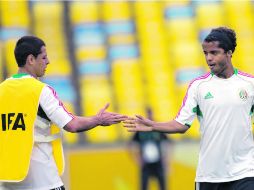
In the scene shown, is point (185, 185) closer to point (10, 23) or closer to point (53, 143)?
point (10, 23)

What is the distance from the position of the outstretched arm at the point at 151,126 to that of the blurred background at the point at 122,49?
25.3 ft

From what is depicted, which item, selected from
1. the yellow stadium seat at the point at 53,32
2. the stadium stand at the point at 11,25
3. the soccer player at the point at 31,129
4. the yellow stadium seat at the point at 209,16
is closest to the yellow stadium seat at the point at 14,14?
the stadium stand at the point at 11,25

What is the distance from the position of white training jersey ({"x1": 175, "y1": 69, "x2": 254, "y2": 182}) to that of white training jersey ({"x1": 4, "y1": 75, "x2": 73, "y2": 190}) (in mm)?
1154

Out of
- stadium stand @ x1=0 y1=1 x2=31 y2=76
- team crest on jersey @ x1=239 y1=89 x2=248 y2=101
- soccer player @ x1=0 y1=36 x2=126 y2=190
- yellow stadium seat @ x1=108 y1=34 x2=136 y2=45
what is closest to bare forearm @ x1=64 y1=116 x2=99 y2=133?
soccer player @ x1=0 y1=36 x2=126 y2=190

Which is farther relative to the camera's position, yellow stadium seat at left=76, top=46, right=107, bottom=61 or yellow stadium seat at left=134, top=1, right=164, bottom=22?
yellow stadium seat at left=134, top=1, right=164, bottom=22

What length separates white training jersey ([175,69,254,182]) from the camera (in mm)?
6188

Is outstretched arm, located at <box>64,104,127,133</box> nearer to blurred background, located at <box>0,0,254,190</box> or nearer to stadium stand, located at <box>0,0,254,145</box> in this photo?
blurred background, located at <box>0,0,254,190</box>

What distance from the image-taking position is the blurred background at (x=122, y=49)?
15695mm

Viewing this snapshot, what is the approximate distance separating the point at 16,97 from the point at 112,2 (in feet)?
40.6

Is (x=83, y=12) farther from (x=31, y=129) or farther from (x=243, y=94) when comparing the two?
(x=31, y=129)

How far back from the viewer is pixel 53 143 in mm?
5859

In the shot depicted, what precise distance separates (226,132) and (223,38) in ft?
2.51

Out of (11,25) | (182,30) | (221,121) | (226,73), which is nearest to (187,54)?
(182,30)

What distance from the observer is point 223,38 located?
636cm
